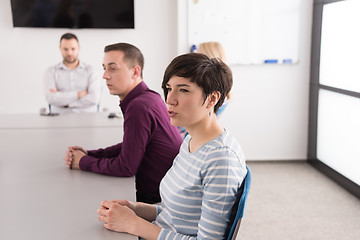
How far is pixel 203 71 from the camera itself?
1.32m

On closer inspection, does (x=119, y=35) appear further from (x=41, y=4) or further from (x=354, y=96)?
(x=354, y=96)

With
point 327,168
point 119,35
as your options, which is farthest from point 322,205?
point 119,35

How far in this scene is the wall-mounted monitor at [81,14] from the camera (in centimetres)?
455

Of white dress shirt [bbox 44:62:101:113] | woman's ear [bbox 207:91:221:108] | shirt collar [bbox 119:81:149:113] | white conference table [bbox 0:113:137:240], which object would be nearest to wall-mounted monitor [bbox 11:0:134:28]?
white dress shirt [bbox 44:62:101:113]

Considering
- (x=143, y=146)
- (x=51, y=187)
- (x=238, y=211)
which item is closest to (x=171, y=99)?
(x=238, y=211)

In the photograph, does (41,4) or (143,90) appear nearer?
(143,90)

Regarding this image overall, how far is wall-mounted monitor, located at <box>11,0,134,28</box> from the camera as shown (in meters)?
4.55

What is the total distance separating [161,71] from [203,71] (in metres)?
3.47

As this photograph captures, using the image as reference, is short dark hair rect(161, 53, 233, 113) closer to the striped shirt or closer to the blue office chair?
the striped shirt

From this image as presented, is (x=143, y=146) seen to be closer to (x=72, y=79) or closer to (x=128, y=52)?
(x=128, y=52)

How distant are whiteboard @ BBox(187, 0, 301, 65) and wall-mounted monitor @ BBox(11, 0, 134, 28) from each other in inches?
30.8

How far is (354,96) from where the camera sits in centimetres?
360

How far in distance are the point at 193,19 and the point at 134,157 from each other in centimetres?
296

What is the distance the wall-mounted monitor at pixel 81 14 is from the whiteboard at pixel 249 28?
0.78 meters
